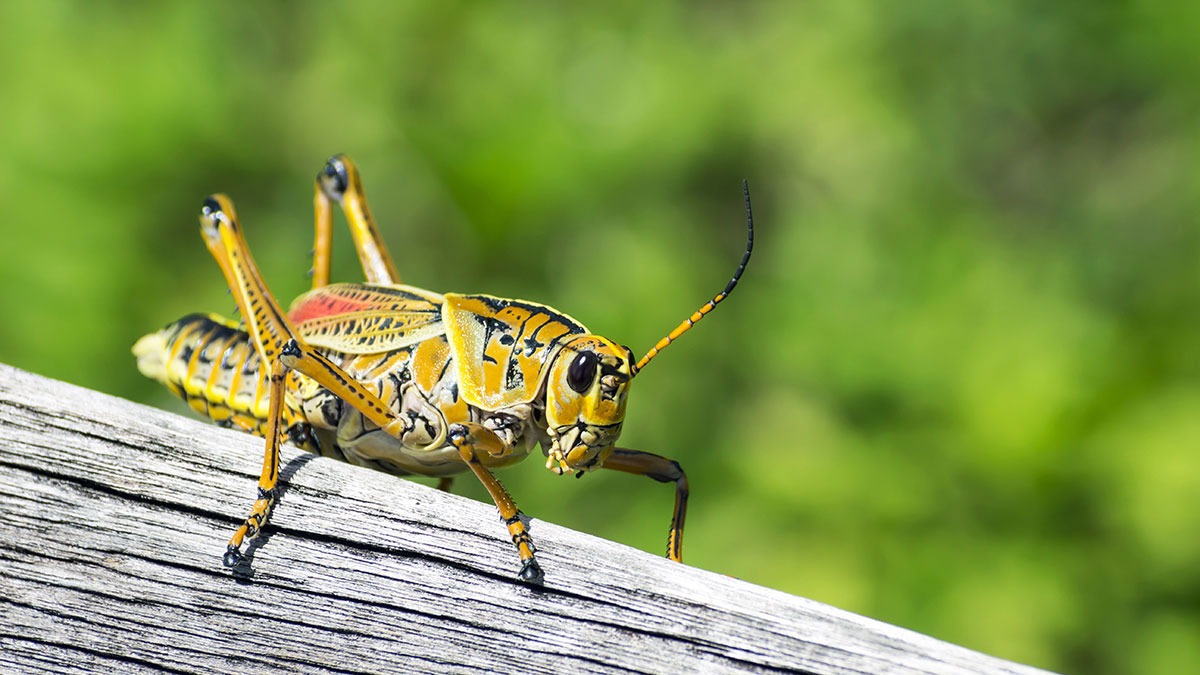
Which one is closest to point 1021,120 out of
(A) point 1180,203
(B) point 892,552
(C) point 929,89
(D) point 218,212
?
(C) point 929,89

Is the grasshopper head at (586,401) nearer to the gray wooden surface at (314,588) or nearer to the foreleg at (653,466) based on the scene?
the foreleg at (653,466)

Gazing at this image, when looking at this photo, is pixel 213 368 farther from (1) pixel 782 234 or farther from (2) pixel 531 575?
(1) pixel 782 234

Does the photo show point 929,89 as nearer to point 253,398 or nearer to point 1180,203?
point 1180,203

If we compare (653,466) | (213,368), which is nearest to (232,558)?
(653,466)

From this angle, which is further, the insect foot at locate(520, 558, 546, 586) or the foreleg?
the foreleg

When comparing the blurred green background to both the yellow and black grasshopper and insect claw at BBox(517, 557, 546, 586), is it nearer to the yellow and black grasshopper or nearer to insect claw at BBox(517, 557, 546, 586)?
the yellow and black grasshopper

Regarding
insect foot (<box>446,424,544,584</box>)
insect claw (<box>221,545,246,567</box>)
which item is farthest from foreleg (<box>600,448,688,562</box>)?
insect claw (<box>221,545,246,567</box>)

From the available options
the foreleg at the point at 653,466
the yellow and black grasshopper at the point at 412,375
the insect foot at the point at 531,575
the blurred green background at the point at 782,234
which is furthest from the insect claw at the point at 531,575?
the blurred green background at the point at 782,234
